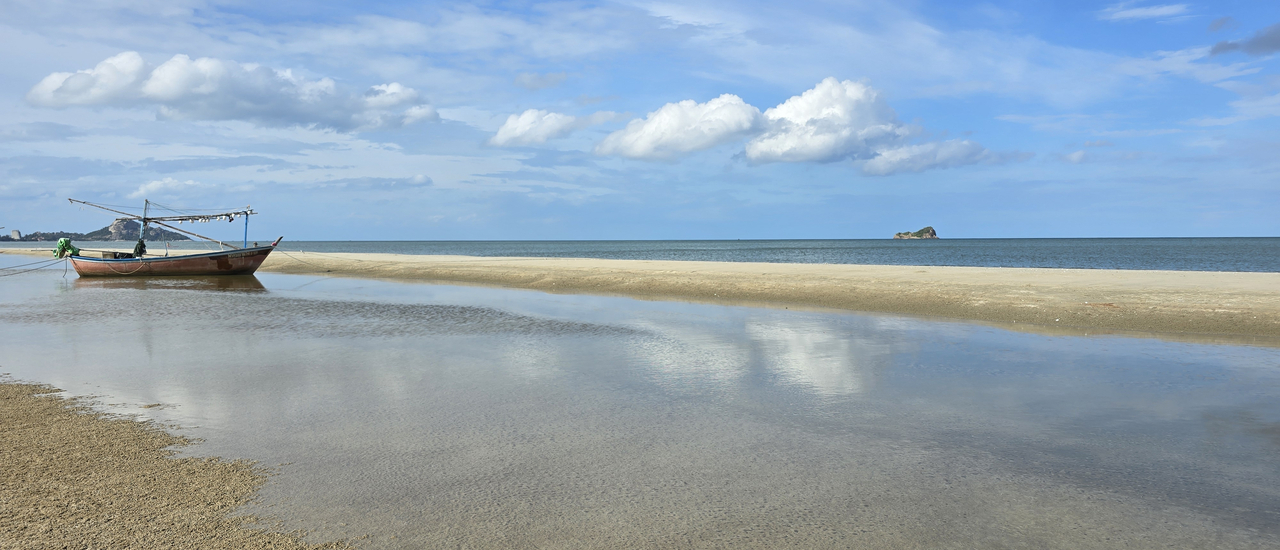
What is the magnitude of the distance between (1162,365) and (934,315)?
7.88m

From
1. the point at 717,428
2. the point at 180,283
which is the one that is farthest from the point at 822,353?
the point at 180,283

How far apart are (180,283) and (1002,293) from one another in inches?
1437

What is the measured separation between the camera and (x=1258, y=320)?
55.7ft

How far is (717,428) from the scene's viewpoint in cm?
836

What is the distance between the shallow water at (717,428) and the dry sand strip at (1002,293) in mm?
3092

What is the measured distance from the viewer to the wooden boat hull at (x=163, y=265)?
41.4 m

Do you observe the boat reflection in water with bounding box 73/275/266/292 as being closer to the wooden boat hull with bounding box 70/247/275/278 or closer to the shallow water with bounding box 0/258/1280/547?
the wooden boat hull with bounding box 70/247/275/278

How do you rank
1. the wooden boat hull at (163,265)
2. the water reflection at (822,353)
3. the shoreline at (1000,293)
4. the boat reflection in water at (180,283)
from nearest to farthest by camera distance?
the water reflection at (822,353)
the shoreline at (1000,293)
the boat reflection in water at (180,283)
the wooden boat hull at (163,265)

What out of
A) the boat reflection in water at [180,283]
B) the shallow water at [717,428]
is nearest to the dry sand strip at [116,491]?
the shallow water at [717,428]

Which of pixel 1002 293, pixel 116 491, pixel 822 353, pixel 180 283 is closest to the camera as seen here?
pixel 116 491

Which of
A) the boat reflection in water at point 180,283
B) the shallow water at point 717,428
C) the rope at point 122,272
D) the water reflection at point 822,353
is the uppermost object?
the rope at point 122,272

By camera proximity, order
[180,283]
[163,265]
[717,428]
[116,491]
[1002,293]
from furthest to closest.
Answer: [163,265], [180,283], [1002,293], [717,428], [116,491]

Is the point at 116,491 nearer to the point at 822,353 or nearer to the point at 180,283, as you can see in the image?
the point at 822,353

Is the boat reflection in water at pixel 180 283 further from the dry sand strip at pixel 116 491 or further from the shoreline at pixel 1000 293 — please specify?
the dry sand strip at pixel 116 491
